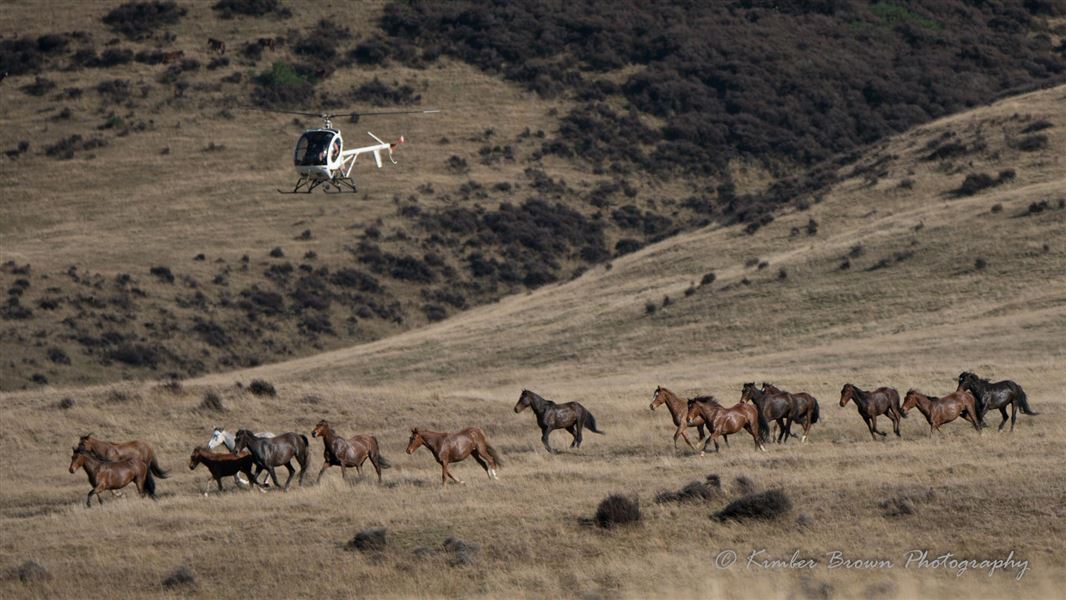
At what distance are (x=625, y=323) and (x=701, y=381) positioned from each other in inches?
590

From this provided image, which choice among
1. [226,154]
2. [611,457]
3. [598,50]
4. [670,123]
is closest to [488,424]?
[611,457]

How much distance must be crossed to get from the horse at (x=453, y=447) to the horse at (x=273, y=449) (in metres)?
2.23

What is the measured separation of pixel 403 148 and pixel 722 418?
6993 cm

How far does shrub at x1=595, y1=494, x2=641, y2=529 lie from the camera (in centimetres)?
2167

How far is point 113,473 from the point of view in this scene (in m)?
27.0

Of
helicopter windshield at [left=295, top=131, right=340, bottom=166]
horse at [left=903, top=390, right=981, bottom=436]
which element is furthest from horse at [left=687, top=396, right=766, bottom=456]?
helicopter windshield at [left=295, top=131, right=340, bottom=166]

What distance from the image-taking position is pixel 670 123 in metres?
104

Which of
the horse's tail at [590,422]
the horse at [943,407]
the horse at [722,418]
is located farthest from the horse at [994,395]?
the horse's tail at [590,422]

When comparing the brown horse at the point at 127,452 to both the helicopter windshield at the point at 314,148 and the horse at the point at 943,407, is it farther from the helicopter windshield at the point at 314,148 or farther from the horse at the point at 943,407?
the helicopter windshield at the point at 314,148

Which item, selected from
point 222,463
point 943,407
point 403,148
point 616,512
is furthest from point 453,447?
point 403,148

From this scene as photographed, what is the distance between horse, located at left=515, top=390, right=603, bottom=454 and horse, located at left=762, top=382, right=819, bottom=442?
3.76 metres

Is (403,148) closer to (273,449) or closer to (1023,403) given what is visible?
(1023,403)

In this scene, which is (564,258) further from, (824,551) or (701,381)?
(824,551)

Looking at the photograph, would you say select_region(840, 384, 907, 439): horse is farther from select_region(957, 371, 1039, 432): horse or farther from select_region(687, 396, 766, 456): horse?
select_region(687, 396, 766, 456): horse
